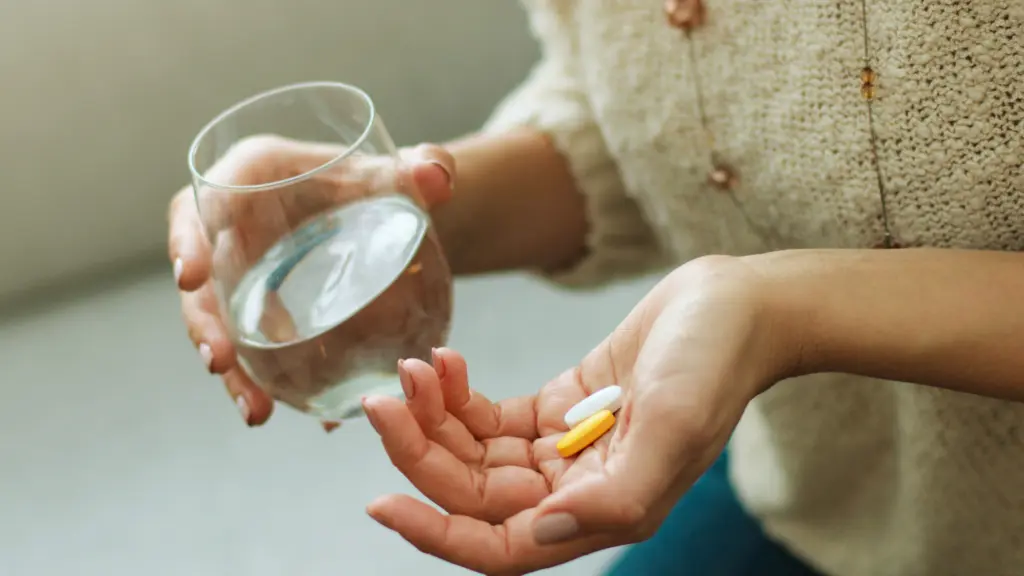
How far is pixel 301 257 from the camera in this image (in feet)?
1.18

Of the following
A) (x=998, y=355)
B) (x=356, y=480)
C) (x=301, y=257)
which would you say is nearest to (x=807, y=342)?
(x=998, y=355)

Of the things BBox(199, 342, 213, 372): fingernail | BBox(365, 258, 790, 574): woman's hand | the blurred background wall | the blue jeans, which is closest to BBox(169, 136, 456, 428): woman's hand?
BBox(199, 342, 213, 372): fingernail

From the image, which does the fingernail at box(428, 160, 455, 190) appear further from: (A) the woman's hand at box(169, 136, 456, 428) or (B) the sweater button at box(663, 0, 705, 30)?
(B) the sweater button at box(663, 0, 705, 30)

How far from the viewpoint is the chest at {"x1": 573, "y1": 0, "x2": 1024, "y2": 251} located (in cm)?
37

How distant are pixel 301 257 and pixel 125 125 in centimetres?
65

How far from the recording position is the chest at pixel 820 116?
37 centimetres

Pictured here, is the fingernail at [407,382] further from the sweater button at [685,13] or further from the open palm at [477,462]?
the sweater button at [685,13]

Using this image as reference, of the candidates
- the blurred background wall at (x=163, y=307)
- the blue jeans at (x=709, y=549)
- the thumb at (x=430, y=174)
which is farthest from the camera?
the blurred background wall at (x=163, y=307)

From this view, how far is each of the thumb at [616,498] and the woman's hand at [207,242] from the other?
0.16 m

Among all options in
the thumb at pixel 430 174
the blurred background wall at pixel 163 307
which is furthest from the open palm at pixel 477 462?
the blurred background wall at pixel 163 307

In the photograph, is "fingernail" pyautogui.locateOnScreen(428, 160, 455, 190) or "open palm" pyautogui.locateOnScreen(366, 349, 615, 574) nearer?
"open palm" pyautogui.locateOnScreen(366, 349, 615, 574)

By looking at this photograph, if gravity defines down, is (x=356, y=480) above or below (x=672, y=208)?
below

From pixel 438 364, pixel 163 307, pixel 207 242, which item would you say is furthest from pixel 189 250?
pixel 163 307

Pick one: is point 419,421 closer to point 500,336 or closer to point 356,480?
point 356,480
